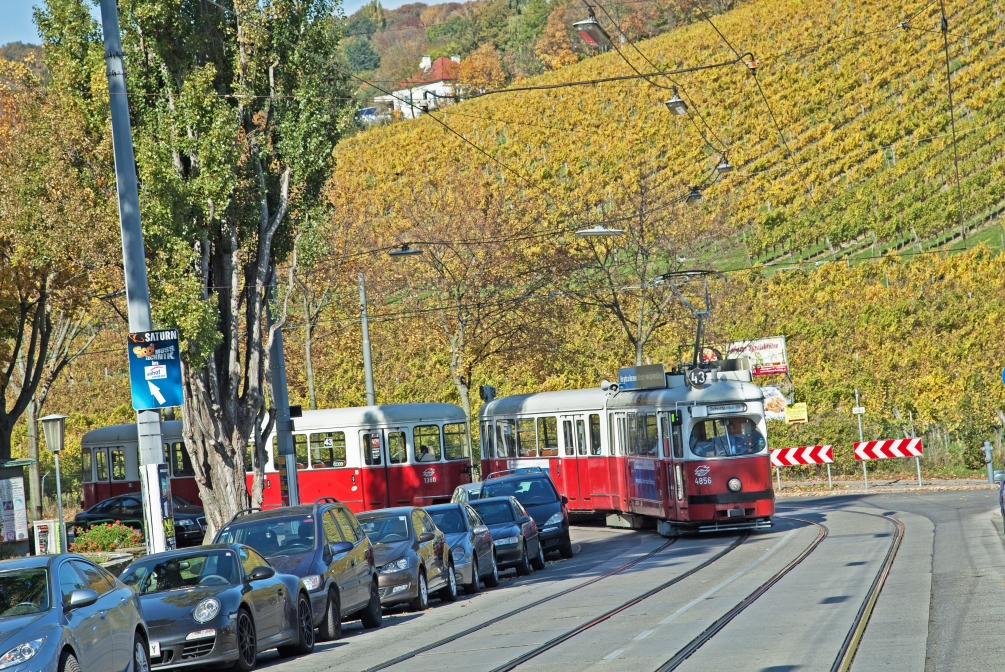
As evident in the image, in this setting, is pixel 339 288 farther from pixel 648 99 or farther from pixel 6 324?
pixel 648 99

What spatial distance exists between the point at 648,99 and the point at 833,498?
48.0 meters

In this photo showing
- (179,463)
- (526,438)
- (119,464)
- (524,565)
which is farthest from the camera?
(119,464)

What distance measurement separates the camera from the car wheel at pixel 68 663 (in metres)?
9.38

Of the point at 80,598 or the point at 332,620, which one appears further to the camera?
the point at 332,620

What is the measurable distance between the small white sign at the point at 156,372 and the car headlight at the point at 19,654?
6.06 meters

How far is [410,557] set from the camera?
58.1 ft

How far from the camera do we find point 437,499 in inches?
1390

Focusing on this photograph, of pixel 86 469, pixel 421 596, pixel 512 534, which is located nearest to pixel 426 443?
pixel 86 469

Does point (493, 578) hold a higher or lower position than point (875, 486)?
higher

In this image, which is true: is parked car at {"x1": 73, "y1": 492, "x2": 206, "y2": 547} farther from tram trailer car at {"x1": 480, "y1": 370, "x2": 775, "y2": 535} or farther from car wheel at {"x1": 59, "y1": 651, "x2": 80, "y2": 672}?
car wheel at {"x1": 59, "y1": 651, "x2": 80, "y2": 672}

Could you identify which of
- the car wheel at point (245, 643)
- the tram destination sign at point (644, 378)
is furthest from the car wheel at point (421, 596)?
the tram destination sign at point (644, 378)

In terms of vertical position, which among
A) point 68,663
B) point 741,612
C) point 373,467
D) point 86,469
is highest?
point 86,469

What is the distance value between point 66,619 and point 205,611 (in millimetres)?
3189

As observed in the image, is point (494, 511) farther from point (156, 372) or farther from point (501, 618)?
point (156, 372)
